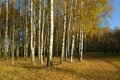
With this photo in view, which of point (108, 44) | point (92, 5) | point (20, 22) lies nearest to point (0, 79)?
point (92, 5)

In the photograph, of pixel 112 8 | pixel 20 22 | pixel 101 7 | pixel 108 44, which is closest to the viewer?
pixel 101 7

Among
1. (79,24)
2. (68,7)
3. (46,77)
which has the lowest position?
(46,77)

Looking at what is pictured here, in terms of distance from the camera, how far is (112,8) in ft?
104

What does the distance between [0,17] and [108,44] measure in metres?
53.3

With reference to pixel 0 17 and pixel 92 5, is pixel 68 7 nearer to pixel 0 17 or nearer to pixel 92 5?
pixel 92 5

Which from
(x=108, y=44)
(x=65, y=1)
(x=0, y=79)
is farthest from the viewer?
(x=108, y=44)

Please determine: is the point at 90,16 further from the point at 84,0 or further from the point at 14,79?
the point at 14,79

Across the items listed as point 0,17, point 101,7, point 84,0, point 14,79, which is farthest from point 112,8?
point 14,79

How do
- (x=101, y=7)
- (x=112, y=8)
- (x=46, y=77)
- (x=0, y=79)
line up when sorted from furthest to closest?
(x=112, y=8) < (x=101, y=7) < (x=46, y=77) < (x=0, y=79)

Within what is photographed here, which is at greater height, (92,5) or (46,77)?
(92,5)

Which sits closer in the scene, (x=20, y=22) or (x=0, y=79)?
(x=0, y=79)

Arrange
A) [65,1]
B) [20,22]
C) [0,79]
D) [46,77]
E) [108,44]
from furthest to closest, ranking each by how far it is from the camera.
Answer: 1. [108,44]
2. [20,22]
3. [65,1]
4. [46,77]
5. [0,79]

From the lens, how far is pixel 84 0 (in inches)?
1080

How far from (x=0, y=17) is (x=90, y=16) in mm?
19794
